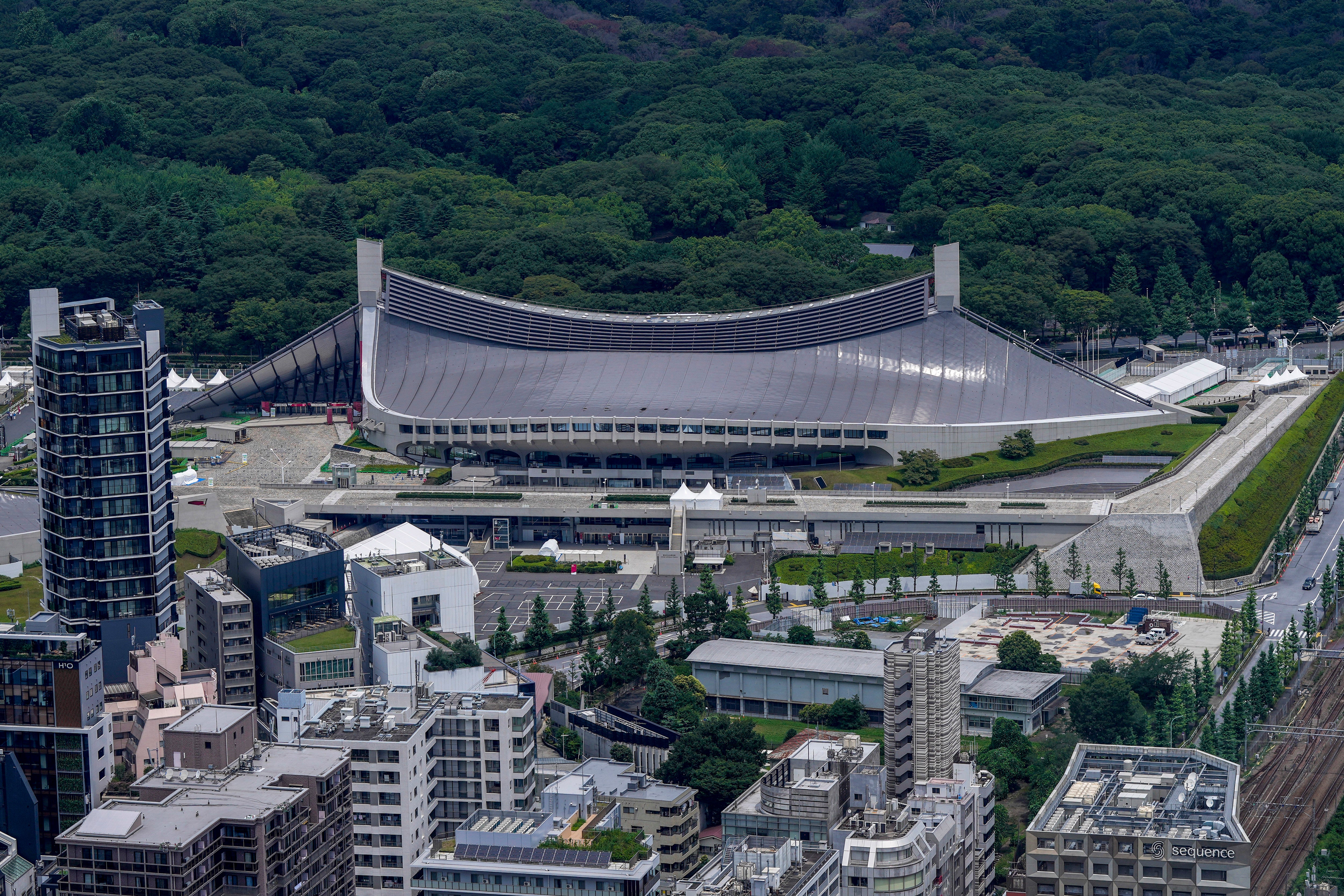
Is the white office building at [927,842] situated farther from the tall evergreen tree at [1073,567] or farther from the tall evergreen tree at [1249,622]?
the tall evergreen tree at [1073,567]

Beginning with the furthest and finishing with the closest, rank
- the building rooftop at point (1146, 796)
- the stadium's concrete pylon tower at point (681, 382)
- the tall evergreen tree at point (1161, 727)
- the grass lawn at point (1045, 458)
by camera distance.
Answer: the stadium's concrete pylon tower at point (681, 382) < the grass lawn at point (1045, 458) < the tall evergreen tree at point (1161, 727) < the building rooftop at point (1146, 796)

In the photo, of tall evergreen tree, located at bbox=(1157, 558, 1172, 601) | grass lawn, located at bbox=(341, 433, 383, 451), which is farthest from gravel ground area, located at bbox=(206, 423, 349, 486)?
tall evergreen tree, located at bbox=(1157, 558, 1172, 601)

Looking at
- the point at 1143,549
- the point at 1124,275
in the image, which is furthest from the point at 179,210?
the point at 1143,549

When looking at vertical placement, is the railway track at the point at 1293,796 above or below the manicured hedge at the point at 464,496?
below

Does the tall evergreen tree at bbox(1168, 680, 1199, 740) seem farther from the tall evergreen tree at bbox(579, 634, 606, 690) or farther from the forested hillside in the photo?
the forested hillside

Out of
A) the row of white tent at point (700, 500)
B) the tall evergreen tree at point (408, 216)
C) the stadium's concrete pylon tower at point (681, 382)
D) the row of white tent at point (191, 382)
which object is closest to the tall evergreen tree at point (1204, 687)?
the row of white tent at point (700, 500)

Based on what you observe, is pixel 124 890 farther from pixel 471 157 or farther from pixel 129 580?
pixel 471 157

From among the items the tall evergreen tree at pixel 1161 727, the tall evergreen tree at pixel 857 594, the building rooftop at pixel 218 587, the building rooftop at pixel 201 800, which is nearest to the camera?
the building rooftop at pixel 201 800
